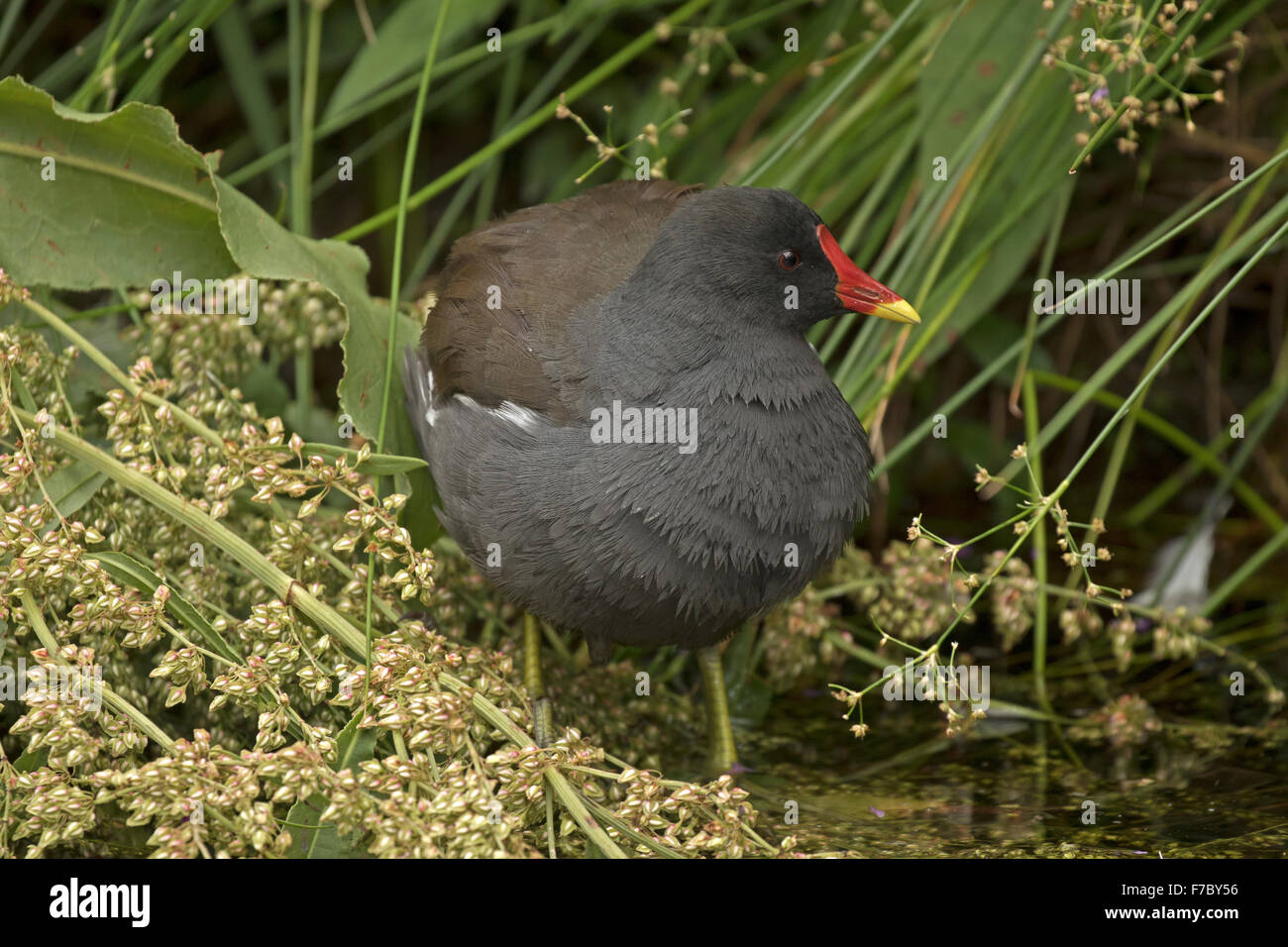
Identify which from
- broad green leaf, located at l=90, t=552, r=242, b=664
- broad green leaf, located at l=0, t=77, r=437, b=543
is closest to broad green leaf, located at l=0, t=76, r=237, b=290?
broad green leaf, located at l=0, t=77, r=437, b=543

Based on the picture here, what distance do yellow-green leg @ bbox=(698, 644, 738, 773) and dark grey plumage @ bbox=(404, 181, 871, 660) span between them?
9.2 inches

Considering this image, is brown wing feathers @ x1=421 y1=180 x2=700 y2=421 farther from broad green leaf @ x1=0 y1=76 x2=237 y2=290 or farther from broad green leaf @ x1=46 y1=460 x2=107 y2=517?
broad green leaf @ x1=46 y1=460 x2=107 y2=517

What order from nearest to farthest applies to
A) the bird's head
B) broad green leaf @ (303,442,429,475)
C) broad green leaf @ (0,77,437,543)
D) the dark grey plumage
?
broad green leaf @ (303,442,429,475) < the dark grey plumage < the bird's head < broad green leaf @ (0,77,437,543)

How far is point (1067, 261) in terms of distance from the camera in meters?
3.93

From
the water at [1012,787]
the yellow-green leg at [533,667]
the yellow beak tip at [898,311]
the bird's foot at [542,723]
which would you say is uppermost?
the yellow beak tip at [898,311]

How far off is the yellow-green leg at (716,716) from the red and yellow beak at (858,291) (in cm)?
71

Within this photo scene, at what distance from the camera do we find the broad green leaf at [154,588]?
→ 2.20 metres

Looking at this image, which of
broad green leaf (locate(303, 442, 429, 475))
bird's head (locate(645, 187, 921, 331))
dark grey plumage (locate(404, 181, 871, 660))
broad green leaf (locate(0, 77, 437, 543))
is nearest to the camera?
broad green leaf (locate(303, 442, 429, 475))

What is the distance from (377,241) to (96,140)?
1.71 meters

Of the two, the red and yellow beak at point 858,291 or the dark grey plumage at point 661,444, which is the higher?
the red and yellow beak at point 858,291

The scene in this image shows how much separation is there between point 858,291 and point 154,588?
1.28 m

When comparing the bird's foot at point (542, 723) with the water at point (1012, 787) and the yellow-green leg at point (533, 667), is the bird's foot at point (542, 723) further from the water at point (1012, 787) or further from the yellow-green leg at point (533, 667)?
the water at point (1012, 787)

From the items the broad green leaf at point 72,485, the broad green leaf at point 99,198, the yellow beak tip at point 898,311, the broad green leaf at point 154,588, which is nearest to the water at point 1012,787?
the yellow beak tip at point 898,311

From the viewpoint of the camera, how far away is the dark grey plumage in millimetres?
2314
